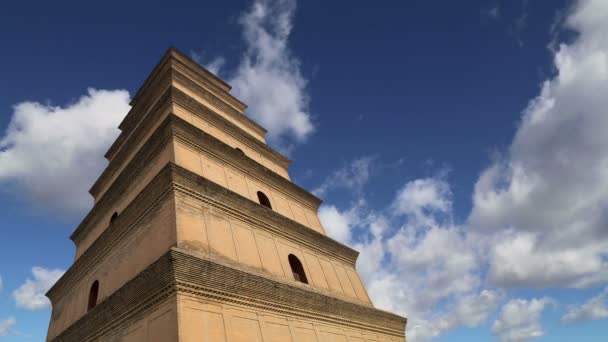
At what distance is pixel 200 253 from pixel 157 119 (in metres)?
6.62

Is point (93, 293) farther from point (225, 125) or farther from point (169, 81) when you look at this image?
point (169, 81)

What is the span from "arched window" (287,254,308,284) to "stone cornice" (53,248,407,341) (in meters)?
1.02

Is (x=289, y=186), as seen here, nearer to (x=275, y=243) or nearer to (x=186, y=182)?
(x=275, y=243)

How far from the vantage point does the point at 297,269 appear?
36.6 feet

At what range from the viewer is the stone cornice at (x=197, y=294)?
23.2ft

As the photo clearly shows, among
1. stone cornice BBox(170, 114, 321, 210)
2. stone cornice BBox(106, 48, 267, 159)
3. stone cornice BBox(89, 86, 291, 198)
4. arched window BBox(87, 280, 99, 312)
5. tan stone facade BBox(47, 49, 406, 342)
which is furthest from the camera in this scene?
stone cornice BBox(106, 48, 267, 159)

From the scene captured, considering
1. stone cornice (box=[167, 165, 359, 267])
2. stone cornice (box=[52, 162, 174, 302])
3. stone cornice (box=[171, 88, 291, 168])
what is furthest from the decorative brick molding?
stone cornice (box=[171, 88, 291, 168])

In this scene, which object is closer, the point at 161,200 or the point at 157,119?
the point at 161,200

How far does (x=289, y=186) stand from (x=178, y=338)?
8071 mm

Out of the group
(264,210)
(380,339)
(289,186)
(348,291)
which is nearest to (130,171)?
(264,210)

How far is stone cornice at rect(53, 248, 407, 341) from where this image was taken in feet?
23.2

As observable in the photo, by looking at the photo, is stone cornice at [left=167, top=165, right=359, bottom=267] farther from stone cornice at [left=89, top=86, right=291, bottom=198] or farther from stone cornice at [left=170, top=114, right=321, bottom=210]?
stone cornice at [left=89, top=86, right=291, bottom=198]

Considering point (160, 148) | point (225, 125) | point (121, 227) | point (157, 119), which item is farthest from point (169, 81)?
point (121, 227)

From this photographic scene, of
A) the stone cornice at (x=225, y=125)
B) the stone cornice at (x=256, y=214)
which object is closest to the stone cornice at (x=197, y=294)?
the stone cornice at (x=256, y=214)
